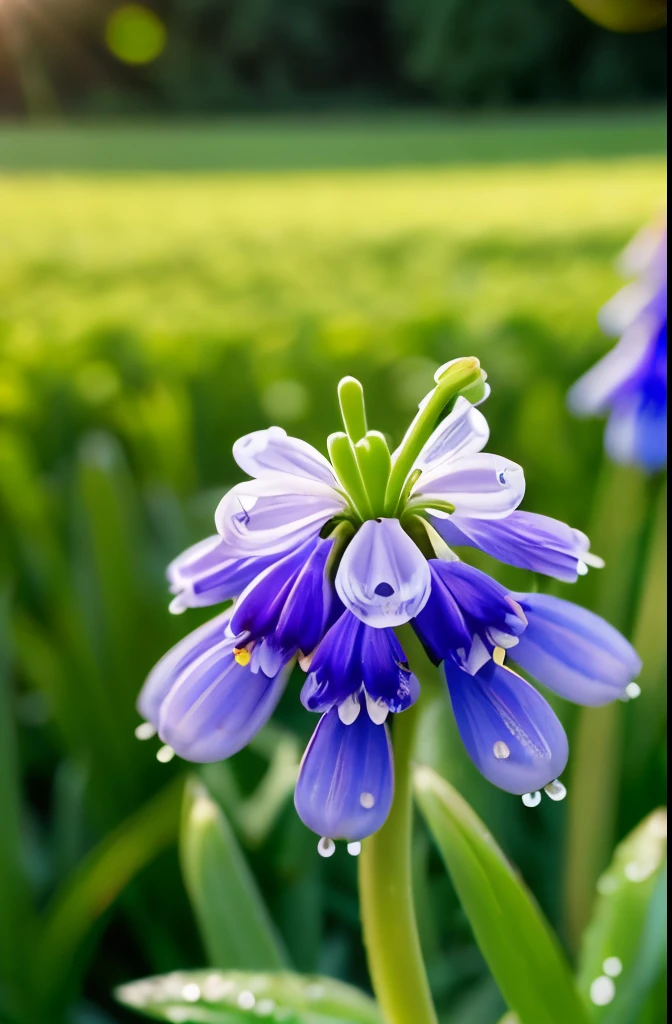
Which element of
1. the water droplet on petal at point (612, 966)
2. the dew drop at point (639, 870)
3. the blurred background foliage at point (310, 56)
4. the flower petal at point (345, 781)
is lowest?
the water droplet on petal at point (612, 966)

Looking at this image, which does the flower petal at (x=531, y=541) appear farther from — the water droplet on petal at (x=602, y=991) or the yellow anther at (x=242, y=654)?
the water droplet on petal at (x=602, y=991)

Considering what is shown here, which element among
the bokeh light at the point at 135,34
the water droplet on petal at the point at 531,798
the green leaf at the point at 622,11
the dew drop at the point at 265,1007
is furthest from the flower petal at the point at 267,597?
the bokeh light at the point at 135,34

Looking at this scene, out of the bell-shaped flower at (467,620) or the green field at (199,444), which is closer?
the bell-shaped flower at (467,620)

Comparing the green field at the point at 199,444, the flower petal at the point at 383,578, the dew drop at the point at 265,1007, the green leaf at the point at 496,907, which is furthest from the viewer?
the green field at the point at 199,444

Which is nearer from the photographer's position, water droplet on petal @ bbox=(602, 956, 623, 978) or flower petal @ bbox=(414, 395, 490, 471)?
flower petal @ bbox=(414, 395, 490, 471)

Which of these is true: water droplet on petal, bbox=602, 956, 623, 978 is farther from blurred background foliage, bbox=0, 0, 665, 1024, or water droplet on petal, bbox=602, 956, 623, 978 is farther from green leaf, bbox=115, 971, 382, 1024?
green leaf, bbox=115, 971, 382, 1024

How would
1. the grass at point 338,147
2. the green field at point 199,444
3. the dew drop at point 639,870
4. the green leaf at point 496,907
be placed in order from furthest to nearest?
the grass at point 338,147 < the green field at point 199,444 < the dew drop at point 639,870 < the green leaf at point 496,907

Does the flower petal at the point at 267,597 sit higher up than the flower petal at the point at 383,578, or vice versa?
the flower petal at the point at 383,578

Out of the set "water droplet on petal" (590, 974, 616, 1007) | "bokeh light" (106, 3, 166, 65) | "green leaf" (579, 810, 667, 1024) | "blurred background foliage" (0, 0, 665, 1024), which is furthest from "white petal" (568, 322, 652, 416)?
"bokeh light" (106, 3, 166, 65)
